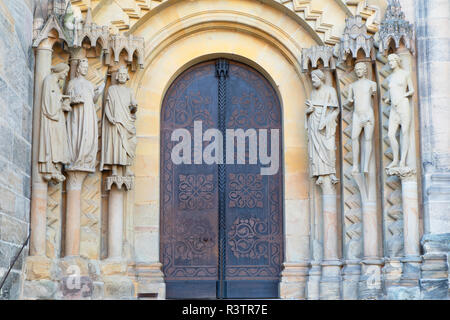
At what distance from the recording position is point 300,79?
46.2 ft

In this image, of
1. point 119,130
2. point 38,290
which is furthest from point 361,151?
point 38,290

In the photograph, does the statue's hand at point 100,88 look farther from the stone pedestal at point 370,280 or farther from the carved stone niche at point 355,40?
the stone pedestal at point 370,280

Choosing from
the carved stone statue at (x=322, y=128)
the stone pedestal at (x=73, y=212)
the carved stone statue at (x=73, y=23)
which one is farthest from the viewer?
the carved stone statue at (x=322, y=128)

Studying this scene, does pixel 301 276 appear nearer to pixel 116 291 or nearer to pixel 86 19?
pixel 116 291

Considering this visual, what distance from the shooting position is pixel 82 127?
12711mm

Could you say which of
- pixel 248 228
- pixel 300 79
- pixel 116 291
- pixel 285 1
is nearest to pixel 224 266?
pixel 248 228

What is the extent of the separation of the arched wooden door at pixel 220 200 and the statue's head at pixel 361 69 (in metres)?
1.59

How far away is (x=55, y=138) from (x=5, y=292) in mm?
2377

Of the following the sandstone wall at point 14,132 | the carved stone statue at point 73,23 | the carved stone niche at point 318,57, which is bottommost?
the sandstone wall at point 14,132

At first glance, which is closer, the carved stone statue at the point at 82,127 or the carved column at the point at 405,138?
the carved column at the point at 405,138

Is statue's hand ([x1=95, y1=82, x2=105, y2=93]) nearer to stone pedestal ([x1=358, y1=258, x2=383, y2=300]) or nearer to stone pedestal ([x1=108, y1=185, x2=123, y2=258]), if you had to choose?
stone pedestal ([x1=108, y1=185, x2=123, y2=258])

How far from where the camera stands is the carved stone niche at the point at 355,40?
1315 cm

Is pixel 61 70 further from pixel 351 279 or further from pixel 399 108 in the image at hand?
pixel 351 279

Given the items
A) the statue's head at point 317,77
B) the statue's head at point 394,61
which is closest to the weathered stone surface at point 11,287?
the statue's head at point 317,77
